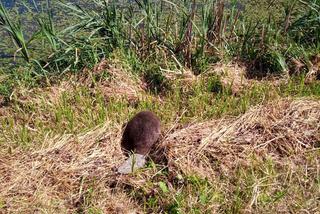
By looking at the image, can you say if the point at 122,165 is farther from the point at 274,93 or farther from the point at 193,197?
the point at 274,93

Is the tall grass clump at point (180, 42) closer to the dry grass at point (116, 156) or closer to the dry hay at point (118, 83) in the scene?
the dry hay at point (118, 83)

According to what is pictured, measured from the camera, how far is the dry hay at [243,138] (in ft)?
9.67

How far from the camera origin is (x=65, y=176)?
115 inches

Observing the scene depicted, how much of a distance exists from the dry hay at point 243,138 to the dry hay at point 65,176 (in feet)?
1.48

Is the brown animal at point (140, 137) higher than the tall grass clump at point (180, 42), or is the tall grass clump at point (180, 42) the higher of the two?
the tall grass clump at point (180, 42)

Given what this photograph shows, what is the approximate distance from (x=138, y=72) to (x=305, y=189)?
2011 mm

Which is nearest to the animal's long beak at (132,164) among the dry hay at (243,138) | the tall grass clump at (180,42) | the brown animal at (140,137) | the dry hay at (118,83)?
the brown animal at (140,137)

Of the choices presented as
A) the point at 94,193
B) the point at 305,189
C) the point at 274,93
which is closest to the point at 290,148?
the point at 305,189

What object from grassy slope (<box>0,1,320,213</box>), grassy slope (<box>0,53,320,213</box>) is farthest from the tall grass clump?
grassy slope (<box>0,53,320,213</box>)

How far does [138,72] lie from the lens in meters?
4.16

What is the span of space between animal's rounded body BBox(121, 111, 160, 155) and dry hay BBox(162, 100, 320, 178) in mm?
134

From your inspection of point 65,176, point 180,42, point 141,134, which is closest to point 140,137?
point 141,134

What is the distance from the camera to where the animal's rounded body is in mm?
3148

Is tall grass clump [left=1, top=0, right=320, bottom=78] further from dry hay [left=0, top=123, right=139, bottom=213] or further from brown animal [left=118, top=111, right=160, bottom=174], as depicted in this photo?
dry hay [left=0, top=123, right=139, bottom=213]
